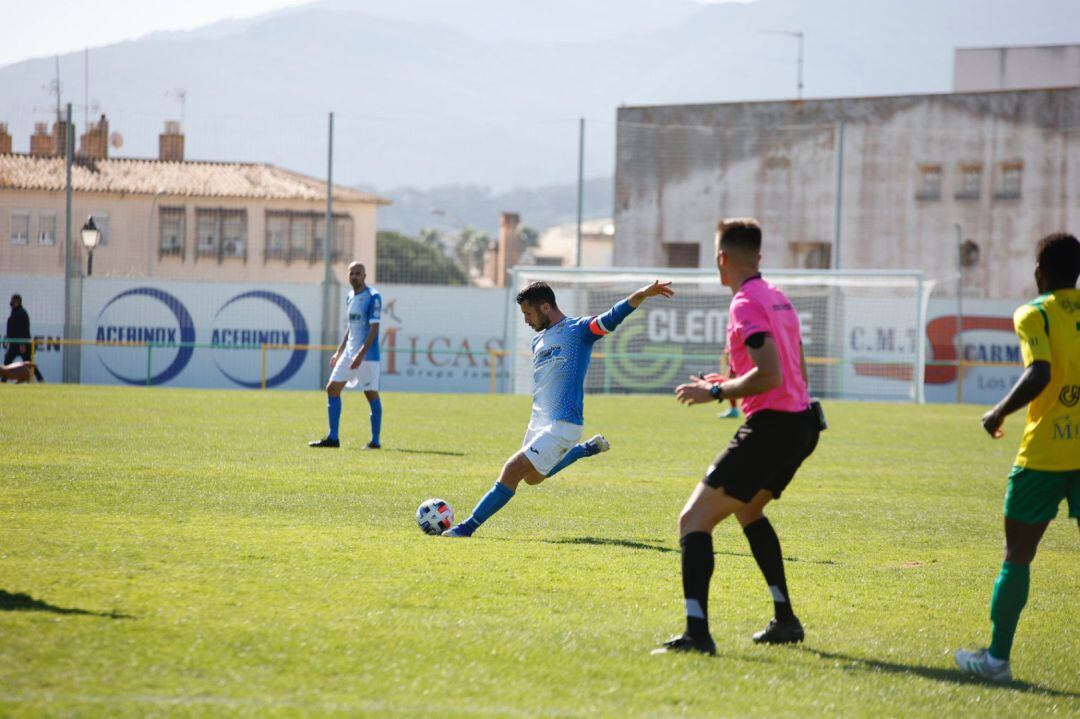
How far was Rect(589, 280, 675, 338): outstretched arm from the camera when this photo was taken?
26.7ft

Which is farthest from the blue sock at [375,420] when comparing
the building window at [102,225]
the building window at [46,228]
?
the building window at [102,225]

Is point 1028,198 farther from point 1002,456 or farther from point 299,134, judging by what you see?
point 1002,456

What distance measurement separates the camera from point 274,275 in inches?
1540

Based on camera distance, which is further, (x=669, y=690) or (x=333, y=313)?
(x=333, y=313)

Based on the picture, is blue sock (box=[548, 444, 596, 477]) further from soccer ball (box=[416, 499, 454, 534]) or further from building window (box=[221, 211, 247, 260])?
building window (box=[221, 211, 247, 260])

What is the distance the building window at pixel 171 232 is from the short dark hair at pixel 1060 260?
3324cm

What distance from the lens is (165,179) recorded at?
40.5 m

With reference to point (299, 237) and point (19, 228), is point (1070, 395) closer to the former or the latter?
point (19, 228)

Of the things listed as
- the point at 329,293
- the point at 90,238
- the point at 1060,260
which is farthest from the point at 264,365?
the point at 1060,260

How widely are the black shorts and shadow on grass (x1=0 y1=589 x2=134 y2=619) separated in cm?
277

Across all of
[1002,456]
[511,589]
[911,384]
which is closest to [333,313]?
[911,384]

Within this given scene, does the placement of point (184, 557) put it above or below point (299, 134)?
below

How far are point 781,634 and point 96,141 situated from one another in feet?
104

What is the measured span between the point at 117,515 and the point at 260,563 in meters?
2.15
